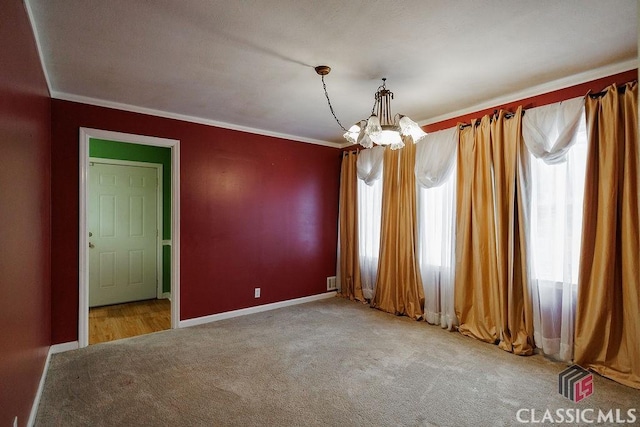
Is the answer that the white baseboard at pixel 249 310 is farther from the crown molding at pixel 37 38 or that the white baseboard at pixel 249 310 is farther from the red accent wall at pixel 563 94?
the red accent wall at pixel 563 94

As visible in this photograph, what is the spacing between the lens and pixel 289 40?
6.93 ft

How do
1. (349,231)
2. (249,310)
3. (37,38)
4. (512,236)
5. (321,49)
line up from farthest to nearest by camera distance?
1. (349,231)
2. (249,310)
3. (512,236)
4. (321,49)
5. (37,38)

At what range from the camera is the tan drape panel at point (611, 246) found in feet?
7.68

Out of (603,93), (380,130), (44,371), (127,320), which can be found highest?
(603,93)

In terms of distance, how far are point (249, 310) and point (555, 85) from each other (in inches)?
159

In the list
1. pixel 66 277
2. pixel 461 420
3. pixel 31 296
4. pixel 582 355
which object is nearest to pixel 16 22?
pixel 31 296

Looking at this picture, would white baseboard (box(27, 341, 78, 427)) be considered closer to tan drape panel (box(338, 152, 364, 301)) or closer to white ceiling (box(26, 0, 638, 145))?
white ceiling (box(26, 0, 638, 145))

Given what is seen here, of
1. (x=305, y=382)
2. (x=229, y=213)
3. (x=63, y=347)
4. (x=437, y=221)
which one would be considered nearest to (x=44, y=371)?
(x=63, y=347)

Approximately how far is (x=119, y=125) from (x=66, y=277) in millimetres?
1576

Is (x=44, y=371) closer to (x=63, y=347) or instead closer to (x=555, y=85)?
(x=63, y=347)

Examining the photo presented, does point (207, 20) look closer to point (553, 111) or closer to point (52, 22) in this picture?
point (52, 22)

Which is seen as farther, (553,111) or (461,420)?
(553,111)

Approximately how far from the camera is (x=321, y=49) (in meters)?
2.22

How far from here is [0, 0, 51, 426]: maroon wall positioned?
4.54ft
